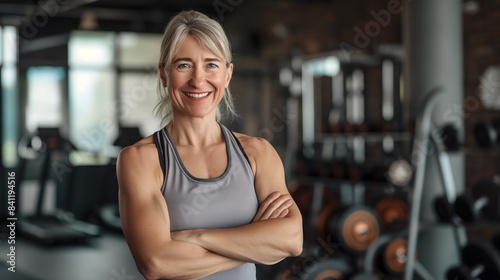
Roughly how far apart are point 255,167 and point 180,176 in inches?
3.9

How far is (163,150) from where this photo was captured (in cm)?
72

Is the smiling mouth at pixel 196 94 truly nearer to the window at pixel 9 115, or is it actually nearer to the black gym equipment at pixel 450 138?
the black gym equipment at pixel 450 138

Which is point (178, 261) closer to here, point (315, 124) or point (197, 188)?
point (197, 188)

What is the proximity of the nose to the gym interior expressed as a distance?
0.13 metres

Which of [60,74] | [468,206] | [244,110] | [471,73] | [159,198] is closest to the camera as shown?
[159,198]

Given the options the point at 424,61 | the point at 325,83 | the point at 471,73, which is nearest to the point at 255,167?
the point at 424,61

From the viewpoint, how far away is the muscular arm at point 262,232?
2.31 ft

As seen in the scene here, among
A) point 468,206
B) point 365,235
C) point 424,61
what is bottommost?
point 365,235

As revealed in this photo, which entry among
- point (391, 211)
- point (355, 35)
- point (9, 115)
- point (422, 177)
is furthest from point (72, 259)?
point (355, 35)

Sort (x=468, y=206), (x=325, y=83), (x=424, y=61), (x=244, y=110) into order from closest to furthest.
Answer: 1. (x=468, y=206)
2. (x=424, y=61)
3. (x=325, y=83)
4. (x=244, y=110)

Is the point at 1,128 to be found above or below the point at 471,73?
below

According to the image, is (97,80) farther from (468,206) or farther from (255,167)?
(255,167)

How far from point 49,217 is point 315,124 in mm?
2947

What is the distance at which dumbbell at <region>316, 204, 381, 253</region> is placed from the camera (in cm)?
339
